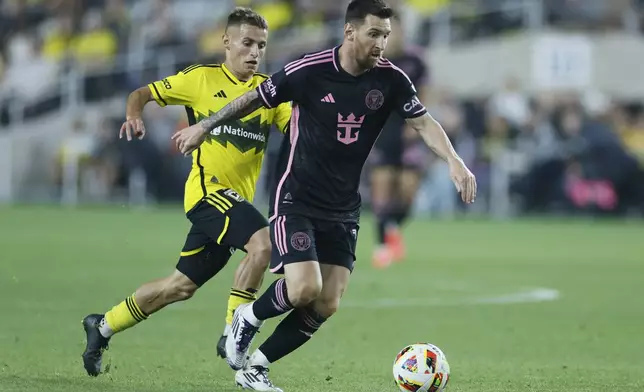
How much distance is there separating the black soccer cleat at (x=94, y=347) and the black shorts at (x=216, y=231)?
1.93 feet

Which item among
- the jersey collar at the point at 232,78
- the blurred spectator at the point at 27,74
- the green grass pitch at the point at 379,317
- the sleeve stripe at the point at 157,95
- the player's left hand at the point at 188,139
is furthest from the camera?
the blurred spectator at the point at 27,74

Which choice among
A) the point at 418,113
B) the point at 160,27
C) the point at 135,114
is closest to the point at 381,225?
the point at 135,114

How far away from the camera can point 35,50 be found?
3017cm

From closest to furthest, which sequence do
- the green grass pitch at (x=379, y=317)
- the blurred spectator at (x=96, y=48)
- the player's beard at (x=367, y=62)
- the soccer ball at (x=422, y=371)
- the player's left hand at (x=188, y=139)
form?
the soccer ball at (x=422, y=371)
the player's left hand at (x=188, y=139)
the player's beard at (x=367, y=62)
the green grass pitch at (x=379, y=317)
the blurred spectator at (x=96, y=48)

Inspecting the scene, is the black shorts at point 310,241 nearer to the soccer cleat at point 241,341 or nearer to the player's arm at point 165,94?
the soccer cleat at point 241,341

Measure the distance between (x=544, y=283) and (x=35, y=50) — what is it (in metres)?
19.2

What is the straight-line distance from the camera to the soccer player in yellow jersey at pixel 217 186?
7520 millimetres

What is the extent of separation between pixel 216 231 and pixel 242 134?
69cm

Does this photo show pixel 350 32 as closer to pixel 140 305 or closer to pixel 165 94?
pixel 165 94

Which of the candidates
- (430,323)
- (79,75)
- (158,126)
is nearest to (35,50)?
(79,75)

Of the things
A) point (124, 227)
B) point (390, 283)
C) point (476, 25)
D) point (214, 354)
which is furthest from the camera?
point (476, 25)

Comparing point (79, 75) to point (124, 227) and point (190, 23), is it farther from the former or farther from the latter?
point (124, 227)

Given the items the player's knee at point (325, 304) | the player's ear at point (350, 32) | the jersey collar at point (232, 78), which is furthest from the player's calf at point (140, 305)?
the player's ear at point (350, 32)

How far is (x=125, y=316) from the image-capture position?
752 cm
